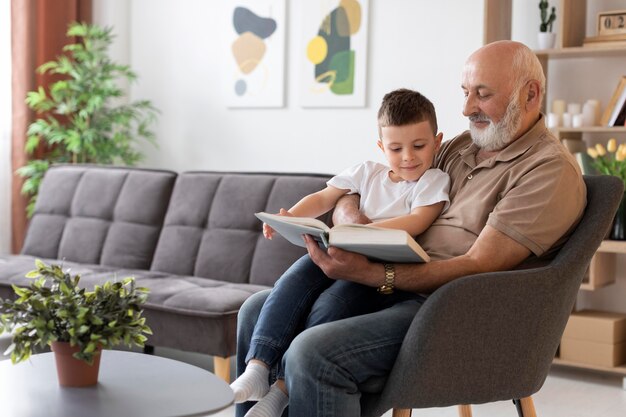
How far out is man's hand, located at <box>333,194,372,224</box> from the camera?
238 centimetres

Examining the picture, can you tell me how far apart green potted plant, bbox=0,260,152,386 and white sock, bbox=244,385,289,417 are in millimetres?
317

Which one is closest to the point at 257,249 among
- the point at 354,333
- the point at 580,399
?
the point at 580,399

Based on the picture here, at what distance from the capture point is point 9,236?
5.13m

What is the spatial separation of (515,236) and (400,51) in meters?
2.72

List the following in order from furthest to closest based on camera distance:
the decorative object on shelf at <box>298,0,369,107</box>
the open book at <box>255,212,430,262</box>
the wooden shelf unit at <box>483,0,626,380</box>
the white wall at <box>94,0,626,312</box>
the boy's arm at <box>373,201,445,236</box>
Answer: the decorative object on shelf at <box>298,0,369,107</box>, the white wall at <box>94,0,626,312</box>, the wooden shelf unit at <box>483,0,626,380</box>, the boy's arm at <box>373,201,445,236</box>, the open book at <box>255,212,430,262</box>

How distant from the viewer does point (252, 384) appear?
6.57 ft

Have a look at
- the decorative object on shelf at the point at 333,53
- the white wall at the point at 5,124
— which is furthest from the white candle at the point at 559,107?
the white wall at the point at 5,124

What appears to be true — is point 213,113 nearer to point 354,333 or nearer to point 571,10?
point 571,10

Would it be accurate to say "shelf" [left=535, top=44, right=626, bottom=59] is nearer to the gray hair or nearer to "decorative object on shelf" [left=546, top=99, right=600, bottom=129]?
"decorative object on shelf" [left=546, top=99, right=600, bottom=129]

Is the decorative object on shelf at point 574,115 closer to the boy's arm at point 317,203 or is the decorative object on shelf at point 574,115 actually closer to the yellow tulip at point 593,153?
the yellow tulip at point 593,153

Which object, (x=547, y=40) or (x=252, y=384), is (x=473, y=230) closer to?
(x=252, y=384)

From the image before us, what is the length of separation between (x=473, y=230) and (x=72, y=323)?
991mm

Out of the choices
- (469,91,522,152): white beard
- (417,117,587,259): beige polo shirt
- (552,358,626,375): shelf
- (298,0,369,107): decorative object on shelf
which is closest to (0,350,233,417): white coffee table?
(417,117,587,259): beige polo shirt

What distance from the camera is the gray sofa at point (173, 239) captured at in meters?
3.31
